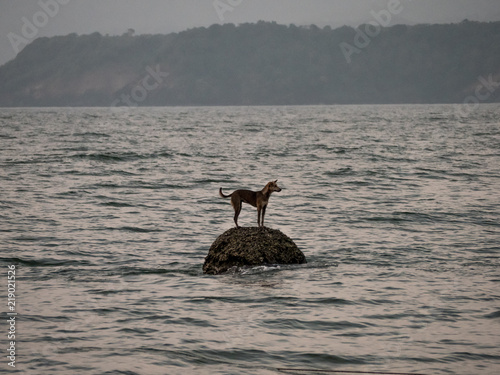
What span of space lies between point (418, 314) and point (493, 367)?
2.40 m

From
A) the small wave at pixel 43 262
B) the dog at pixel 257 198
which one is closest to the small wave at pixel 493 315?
the dog at pixel 257 198

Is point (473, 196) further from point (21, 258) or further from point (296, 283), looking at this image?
point (21, 258)

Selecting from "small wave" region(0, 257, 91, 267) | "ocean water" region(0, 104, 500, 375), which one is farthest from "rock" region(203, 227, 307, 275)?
"small wave" region(0, 257, 91, 267)

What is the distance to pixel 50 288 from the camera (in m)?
13.2

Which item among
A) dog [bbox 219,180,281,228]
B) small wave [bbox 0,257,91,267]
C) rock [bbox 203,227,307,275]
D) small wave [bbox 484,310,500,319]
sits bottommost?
small wave [bbox 484,310,500,319]

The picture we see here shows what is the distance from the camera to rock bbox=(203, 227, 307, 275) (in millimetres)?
13914

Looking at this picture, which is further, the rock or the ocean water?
the rock

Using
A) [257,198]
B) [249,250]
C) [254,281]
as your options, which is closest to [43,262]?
[249,250]

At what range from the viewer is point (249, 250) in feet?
45.6

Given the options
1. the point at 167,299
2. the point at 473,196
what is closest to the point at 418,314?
the point at 167,299

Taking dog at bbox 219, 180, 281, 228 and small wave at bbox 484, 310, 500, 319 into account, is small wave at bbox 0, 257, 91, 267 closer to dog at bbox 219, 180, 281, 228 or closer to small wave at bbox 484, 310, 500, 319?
dog at bbox 219, 180, 281, 228

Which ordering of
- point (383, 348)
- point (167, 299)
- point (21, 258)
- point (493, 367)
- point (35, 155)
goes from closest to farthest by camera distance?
point (493, 367), point (383, 348), point (167, 299), point (21, 258), point (35, 155)

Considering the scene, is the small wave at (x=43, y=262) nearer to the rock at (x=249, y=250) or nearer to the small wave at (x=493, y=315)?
the rock at (x=249, y=250)

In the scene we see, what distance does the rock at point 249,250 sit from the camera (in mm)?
13914
